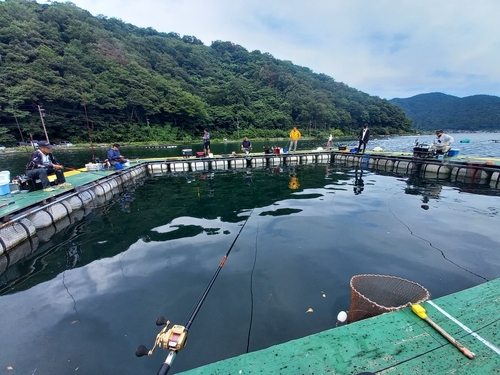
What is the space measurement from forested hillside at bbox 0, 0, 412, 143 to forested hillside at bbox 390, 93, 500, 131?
38018 mm

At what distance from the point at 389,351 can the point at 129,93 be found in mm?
68145

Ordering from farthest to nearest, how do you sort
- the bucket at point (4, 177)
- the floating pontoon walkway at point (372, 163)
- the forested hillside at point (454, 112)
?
1. the forested hillside at point (454, 112)
2. the floating pontoon walkway at point (372, 163)
3. the bucket at point (4, 177)

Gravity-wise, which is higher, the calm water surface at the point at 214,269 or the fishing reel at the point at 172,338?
the fishing reel at the point at 172,338

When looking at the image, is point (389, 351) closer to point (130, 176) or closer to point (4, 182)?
point (4, 182)

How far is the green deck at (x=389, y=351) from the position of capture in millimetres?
1940

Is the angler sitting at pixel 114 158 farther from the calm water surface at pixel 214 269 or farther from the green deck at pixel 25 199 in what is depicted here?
the calm water surface at pixel 214 269

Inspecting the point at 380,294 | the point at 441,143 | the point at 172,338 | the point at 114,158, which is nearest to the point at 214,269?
the point at 172,338

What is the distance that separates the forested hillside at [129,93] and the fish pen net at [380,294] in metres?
24.2

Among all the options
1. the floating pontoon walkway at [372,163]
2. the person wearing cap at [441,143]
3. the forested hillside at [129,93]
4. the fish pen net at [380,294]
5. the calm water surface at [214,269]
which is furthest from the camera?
the forested hillside at [129,93]

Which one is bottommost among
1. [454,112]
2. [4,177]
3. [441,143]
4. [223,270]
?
[223,270]

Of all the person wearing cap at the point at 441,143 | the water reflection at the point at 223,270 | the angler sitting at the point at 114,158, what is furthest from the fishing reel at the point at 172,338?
the person wearing cap at the point at 441,143

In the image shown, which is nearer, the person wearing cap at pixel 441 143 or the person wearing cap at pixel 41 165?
the person wearing cap at pixel 41 165

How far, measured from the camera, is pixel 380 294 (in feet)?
10.7

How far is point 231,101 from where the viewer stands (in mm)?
79438
